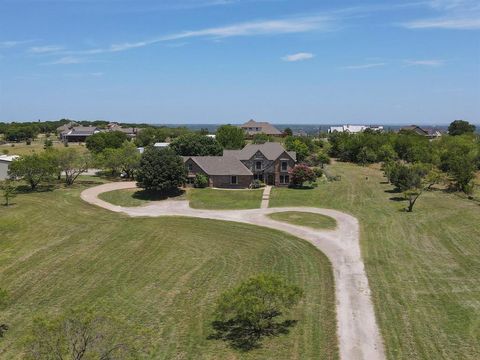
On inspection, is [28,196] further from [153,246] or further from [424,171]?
[424,171]

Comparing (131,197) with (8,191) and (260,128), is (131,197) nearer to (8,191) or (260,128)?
(8,191)

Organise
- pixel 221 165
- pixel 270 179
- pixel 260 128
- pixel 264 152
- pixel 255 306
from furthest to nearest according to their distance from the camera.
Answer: pixel 260 128
pixel 264 152
pixel 270 179
pixel 221 165
pixel 255 306

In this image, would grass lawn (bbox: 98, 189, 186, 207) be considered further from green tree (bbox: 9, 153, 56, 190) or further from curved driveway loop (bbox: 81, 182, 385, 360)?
green tree (bbox: 9, 153, 56, 190)

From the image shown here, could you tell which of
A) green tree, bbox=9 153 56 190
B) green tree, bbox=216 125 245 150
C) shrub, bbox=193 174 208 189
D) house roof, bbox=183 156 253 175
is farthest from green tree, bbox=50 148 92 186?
green tree, bbox=216 125 245 150


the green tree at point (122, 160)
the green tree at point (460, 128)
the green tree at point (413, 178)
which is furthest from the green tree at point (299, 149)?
the green tree at point (460, 128)

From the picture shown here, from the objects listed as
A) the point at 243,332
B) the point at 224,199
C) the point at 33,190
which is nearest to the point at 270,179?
the point at 224,199

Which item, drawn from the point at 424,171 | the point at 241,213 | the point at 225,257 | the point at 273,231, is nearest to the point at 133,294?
the point at 225,257
